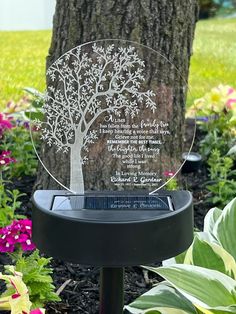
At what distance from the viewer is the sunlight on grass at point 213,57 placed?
670 centimetres

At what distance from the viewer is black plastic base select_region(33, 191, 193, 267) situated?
179cm

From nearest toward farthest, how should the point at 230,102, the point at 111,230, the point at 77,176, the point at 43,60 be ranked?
the point at 111,230
the point at 77,176
the point at 230,102
the point at 43,60

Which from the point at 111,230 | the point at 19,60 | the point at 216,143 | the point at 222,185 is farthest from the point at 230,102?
the point at 19,60

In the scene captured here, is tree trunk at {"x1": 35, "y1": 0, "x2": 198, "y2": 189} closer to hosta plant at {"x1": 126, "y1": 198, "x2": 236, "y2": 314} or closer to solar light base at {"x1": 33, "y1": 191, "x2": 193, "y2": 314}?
hosta plant at {"x1": 126, "y1": 198, "x2": 236, "y2": 314}

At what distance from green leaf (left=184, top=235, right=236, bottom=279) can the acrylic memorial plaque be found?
0.29 meters

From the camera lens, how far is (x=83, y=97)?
2.02 m

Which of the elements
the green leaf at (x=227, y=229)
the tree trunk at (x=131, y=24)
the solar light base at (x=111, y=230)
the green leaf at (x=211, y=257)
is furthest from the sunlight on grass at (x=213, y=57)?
the solar light base at (x=111, y=230)

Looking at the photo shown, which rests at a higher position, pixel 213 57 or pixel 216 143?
pixel 216 143

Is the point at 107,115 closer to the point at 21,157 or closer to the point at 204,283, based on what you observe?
the point at 204,283

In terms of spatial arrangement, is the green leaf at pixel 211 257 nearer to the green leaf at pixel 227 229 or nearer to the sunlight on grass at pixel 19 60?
the green leaf at pixel 227 229

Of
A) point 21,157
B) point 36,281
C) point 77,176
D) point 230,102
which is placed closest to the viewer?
point 77,176

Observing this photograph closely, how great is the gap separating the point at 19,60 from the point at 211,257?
4.85 metres

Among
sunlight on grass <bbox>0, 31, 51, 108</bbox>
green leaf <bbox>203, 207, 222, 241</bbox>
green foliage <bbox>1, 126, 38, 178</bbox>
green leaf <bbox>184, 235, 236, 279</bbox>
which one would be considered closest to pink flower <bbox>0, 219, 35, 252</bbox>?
green leaf <bbox>184, 235, 236, 279</bbox>

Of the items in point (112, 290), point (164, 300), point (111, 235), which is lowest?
point (164, 300)
